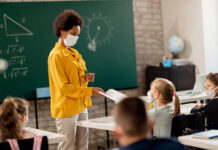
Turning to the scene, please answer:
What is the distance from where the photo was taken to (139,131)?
136cm

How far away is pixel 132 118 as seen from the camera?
53.2 inches

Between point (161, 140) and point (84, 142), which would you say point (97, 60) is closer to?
point (84, 142)

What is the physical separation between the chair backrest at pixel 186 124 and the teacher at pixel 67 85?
83cm

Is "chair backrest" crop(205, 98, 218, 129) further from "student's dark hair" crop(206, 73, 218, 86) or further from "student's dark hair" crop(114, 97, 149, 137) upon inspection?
"student's dark hair" crop(114, 97, 149, 137)

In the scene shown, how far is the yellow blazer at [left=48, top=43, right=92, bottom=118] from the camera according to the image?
3.35 metres

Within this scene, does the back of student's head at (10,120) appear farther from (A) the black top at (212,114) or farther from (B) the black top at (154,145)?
(A) the black top at (212,114)

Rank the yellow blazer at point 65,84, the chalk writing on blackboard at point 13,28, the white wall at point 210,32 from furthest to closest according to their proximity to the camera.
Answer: the white wall at point 210,32, the chalk writing on blackboard at point 13,28, the yellow blazer at point 65,84

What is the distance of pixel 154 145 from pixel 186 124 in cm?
166

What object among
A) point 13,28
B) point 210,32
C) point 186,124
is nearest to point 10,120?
point 186,124

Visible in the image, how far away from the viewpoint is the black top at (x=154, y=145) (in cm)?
137

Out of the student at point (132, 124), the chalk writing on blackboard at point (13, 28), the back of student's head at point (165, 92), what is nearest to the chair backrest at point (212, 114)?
the back of student's head at point (165, 92)

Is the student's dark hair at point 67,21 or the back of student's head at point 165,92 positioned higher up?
the student's dark hair at point 67,21

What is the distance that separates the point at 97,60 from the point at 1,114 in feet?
11.0

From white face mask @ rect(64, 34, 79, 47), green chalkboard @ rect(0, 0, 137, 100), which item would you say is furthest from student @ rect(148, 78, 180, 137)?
green chalkboard @ rect(0, 0, 137, 100)
